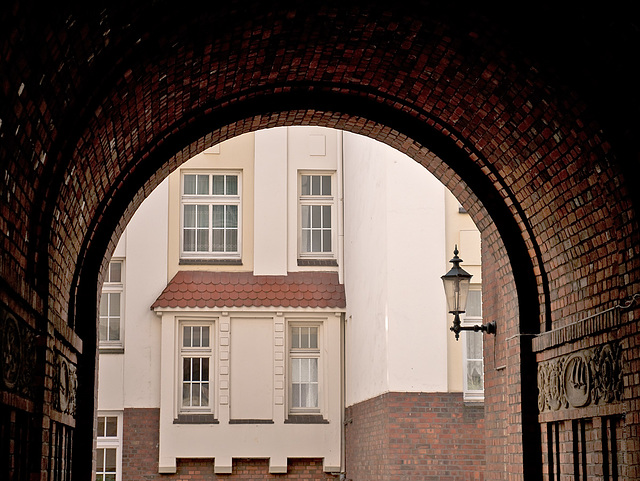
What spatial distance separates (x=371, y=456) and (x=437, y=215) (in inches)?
170

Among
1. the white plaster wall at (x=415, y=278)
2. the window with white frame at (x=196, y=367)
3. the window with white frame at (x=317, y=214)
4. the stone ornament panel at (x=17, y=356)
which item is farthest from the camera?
the window with white frame at (x=317, y=214)

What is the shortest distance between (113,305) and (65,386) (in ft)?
49.7

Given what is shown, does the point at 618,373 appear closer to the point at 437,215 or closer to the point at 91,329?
the point at 91,329

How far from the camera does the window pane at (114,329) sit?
2214 cm

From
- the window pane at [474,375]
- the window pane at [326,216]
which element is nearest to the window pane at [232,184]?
the window pane at [326,216]

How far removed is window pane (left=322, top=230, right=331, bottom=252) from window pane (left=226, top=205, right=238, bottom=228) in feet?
6.67

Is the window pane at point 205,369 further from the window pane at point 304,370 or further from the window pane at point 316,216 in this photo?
the window pane at point 316,216

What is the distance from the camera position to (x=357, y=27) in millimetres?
7352

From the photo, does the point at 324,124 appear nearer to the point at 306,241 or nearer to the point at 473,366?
the point at 473,366

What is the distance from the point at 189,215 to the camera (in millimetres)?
22812

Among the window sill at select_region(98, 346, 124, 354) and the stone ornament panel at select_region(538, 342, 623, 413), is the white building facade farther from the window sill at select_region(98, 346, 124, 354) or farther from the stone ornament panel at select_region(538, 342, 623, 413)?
the stone ornament panel at select_region(538, 342, 623, 413)

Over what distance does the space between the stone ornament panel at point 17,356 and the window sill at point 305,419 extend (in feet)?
50.0

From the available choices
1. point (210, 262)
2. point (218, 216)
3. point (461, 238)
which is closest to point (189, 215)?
point (218, 216)

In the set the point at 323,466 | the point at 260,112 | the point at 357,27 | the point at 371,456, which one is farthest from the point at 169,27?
the point at 323,466
